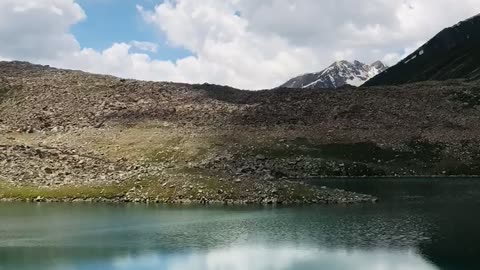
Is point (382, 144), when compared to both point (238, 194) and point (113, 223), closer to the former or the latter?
point (238, 194)

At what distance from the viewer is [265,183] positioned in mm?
71938

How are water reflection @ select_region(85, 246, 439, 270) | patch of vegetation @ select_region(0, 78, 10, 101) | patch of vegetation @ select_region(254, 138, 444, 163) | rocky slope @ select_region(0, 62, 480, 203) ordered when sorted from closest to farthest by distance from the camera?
1. water reflection @ select_region(85, 246, 439, 270)
2. rocky slope @ select_region(0, 62, 480, 203)
3. patch of vegetation @ select_region(254, 138, 444, 163)
4. patch of vegetation @ select_region(0, 78, 10, 101)

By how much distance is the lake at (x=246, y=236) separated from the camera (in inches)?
1582

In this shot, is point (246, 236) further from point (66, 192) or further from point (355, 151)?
point (355, 151)

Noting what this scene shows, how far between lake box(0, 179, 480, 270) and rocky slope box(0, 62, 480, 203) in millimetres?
5971

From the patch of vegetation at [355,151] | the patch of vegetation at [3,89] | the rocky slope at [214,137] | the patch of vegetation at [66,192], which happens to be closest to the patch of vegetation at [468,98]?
the rocky slope at [214,137]

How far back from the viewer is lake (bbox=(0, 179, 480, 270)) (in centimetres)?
4019

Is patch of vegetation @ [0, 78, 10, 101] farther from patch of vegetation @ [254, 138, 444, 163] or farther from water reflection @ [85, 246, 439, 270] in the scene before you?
water reflection @ [85, 246, 439, 270]

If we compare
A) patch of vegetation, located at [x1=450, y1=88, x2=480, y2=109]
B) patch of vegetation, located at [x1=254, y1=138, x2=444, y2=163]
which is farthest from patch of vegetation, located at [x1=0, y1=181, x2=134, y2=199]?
patch of vegetation, located at [x1=450, y1=88, x2=480, y2=109]

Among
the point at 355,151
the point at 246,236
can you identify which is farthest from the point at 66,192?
the point at 355,151

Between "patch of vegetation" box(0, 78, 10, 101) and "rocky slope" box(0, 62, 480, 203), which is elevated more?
"patch of vegetation" box(0, 78, 10, 101)

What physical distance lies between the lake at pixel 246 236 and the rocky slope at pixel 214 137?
19.6ft

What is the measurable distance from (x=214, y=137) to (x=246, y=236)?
58.6 meters

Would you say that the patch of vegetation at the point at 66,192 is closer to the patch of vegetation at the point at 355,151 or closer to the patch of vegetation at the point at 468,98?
the patch of vegetation at the point at 355,151
